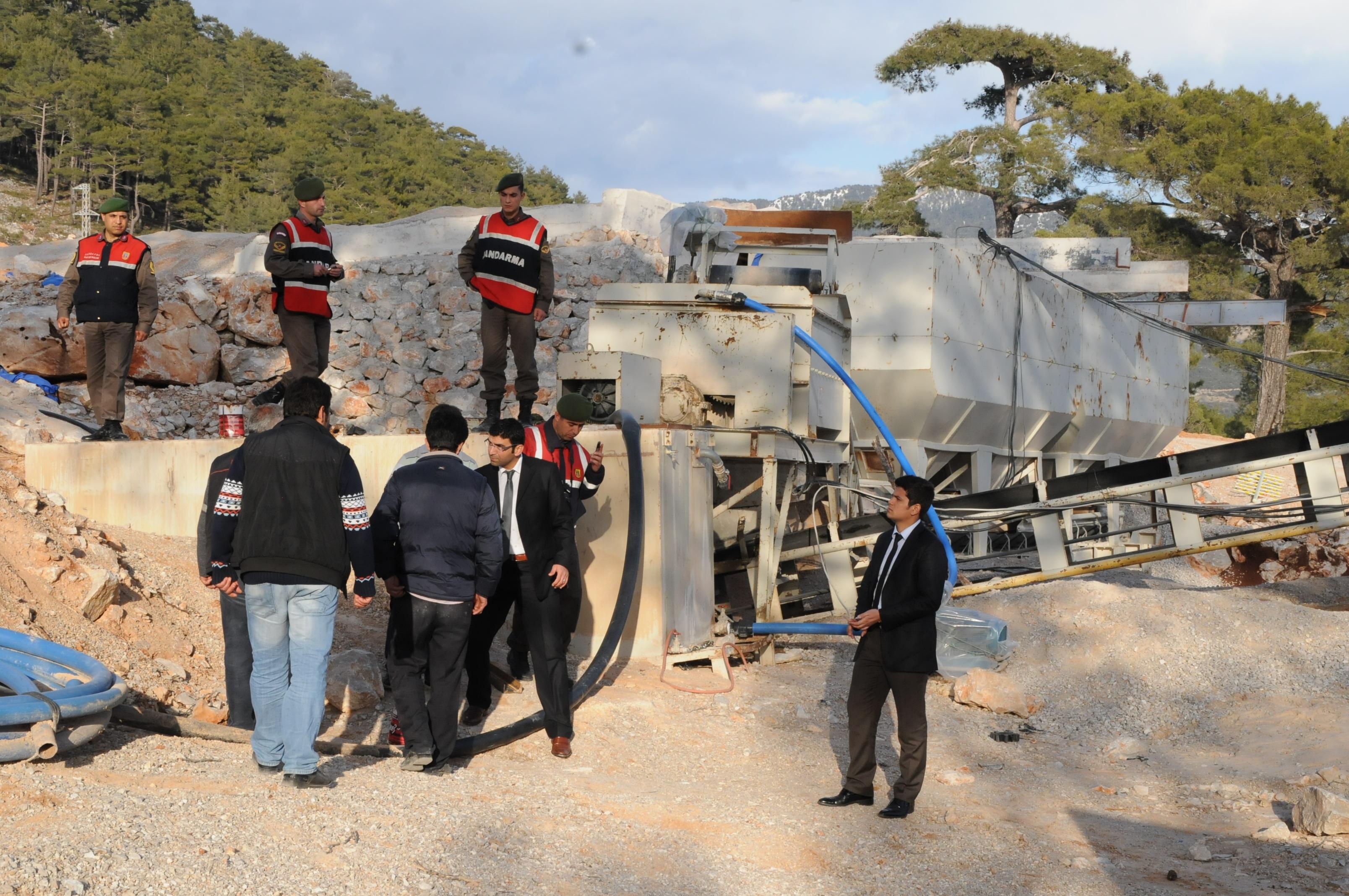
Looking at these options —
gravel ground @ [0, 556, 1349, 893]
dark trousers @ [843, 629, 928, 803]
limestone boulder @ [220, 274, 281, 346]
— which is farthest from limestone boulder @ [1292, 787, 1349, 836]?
limestone boulder @ [220, 274, 281, 346]

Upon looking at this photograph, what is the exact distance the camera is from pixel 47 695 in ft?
13.5

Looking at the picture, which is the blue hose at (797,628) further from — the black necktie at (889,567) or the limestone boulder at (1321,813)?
the limestone boulder at (1321,813)

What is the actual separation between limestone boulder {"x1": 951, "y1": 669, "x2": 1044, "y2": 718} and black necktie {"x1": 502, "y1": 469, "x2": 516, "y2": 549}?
3.56m

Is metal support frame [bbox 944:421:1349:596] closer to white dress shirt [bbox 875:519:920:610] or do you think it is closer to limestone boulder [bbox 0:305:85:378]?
white dress shirt [bbox 875:519:920:610]

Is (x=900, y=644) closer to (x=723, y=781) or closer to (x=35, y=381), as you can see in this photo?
(x=723, y=781)

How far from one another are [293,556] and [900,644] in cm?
254

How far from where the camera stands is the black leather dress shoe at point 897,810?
5.07 meters

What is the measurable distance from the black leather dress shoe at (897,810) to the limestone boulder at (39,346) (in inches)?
457

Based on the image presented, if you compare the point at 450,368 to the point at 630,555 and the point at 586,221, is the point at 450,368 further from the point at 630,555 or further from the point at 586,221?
the point at 630,555

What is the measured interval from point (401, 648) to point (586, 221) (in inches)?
645

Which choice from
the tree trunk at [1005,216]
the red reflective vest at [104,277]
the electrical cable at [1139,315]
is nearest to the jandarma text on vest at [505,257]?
the red reflective vest at [104,277]

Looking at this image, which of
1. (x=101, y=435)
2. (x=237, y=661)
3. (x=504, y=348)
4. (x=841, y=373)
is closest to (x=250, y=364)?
(x=101, y=435)

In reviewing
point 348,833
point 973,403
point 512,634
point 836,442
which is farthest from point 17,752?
point 973,403

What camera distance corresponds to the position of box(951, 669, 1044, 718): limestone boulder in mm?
7543
